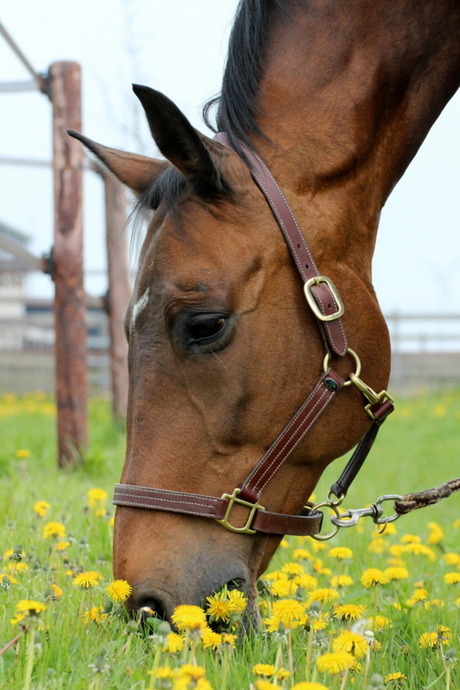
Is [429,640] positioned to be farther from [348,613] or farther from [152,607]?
[152,607]

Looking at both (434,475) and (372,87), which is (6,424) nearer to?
(434,475)

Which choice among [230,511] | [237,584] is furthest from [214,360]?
[237,584]

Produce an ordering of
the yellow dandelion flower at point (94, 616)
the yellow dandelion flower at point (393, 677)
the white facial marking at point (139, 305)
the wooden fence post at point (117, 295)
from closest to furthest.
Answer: the yellow dandelion flower at point (393, 677) → the yellow dandelion flower at point (94, 616) → the white facial marking at point (139, 305) → the wooden fence post at point (117, 295)

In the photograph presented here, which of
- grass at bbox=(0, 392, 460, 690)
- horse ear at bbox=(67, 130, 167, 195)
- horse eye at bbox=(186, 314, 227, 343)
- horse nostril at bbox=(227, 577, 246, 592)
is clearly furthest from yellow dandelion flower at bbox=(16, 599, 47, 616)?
horse ear at bbox=(67, 130, 167, 195)

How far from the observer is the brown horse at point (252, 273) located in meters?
2.10

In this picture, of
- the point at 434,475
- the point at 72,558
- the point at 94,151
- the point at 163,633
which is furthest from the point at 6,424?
the point at 163,633

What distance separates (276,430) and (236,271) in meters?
0.46

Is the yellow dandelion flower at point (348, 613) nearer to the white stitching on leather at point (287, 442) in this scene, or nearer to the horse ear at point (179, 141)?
the white stitching on leather at point (287, 442)

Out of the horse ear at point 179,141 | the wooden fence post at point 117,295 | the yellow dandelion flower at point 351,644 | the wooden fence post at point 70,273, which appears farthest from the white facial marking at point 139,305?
the wooden fence post at point 117,295

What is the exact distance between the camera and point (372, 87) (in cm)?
250

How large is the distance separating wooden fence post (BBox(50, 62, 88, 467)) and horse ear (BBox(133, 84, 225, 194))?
336 centimetres

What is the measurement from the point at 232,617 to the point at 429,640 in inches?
21.7

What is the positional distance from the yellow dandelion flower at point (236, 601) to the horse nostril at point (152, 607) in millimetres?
182

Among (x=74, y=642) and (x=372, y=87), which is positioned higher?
(x=372, y=87)
